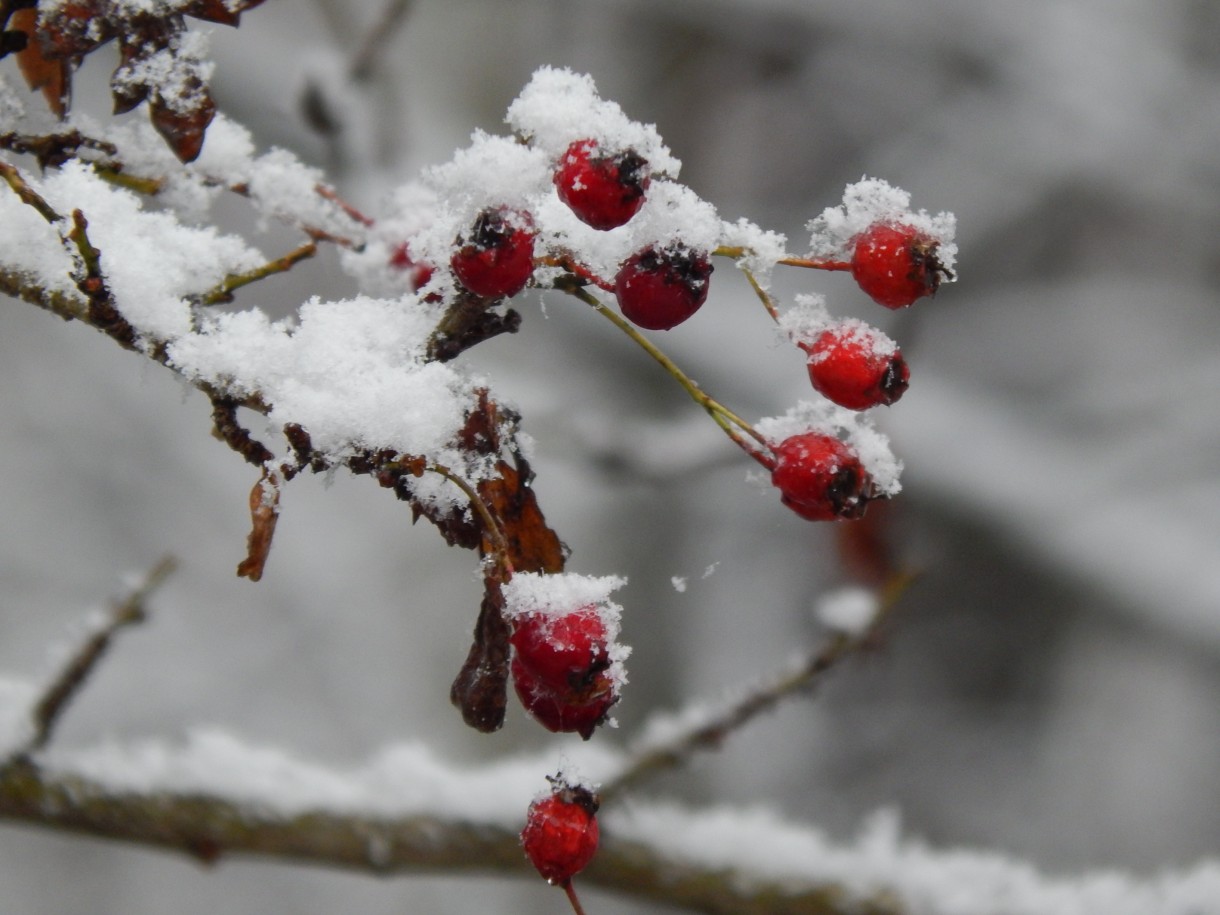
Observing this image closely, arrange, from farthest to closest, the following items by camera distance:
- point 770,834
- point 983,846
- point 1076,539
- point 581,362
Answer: point 983,846 → point 581,362 → point 1076,539 → point 770,834

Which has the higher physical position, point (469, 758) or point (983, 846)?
point (983, 846)

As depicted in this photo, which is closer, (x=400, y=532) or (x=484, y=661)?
(x=484, y=661)

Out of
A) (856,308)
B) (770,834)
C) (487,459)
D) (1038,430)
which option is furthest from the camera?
(856,308)

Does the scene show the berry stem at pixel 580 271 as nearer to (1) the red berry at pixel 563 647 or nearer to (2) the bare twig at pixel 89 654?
(1) the red berry at pixel 563 647

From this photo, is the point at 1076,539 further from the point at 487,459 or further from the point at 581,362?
the point at 487,459

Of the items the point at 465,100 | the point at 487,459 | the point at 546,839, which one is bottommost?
the point at 546,839

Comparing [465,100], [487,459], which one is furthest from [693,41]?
[487,459]

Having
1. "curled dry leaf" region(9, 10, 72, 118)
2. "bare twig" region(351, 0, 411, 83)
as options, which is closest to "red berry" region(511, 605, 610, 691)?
"curled dry leaf" region(9, 10, 72, 118)
